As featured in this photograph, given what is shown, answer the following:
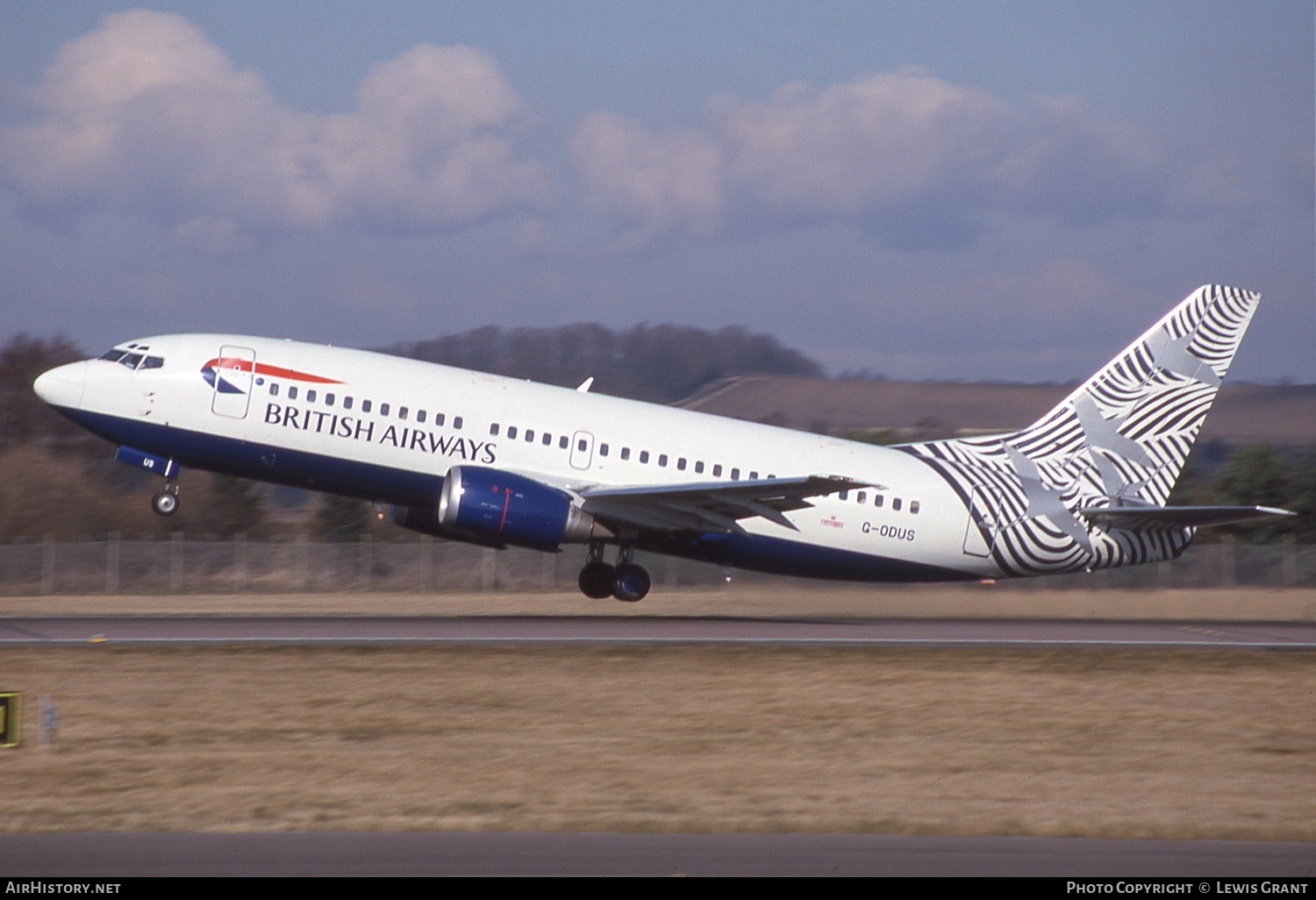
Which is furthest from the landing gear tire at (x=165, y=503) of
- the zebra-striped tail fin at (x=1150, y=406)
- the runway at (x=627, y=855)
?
the zebra-striped tail fin at (x=1150, y=406)

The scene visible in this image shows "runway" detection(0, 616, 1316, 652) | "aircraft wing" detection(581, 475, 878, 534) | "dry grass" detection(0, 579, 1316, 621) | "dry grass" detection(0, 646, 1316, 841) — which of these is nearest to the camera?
"dry grass" detection(0, 646, 1316, 841)

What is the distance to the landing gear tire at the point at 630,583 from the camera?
27953mm

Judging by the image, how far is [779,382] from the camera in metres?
86.6

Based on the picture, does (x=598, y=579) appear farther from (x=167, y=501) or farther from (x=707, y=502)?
(x=167, y=501)

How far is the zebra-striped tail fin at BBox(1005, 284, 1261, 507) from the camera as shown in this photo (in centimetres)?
2962

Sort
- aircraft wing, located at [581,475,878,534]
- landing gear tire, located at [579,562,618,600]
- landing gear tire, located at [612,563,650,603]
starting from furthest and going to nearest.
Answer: landing gear tire, located at [579,562,618,600], landing gear tire, located at [612,563,650,603], aircraft wing, located at [581,475,878,534]

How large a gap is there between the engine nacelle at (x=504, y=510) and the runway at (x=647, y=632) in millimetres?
1645

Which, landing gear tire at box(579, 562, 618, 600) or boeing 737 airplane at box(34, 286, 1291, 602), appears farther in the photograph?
landing gear tire at box(579, 562, 618, 600)

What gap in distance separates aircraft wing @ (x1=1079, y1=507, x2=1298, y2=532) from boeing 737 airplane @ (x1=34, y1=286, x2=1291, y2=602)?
6 cm

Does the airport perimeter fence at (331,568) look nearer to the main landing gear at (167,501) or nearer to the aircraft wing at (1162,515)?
the aircraft wing at (1162,515)

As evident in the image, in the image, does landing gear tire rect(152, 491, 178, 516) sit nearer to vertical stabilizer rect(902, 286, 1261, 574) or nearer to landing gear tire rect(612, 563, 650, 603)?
landing gear tire rect(612, 563, 650, 603)

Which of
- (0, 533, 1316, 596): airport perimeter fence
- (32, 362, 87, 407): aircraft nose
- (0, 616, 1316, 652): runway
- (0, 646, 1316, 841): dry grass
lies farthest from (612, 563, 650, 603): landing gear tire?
(0, 533, 1316, 596): airport perimeter fence

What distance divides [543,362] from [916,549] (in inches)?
2807
